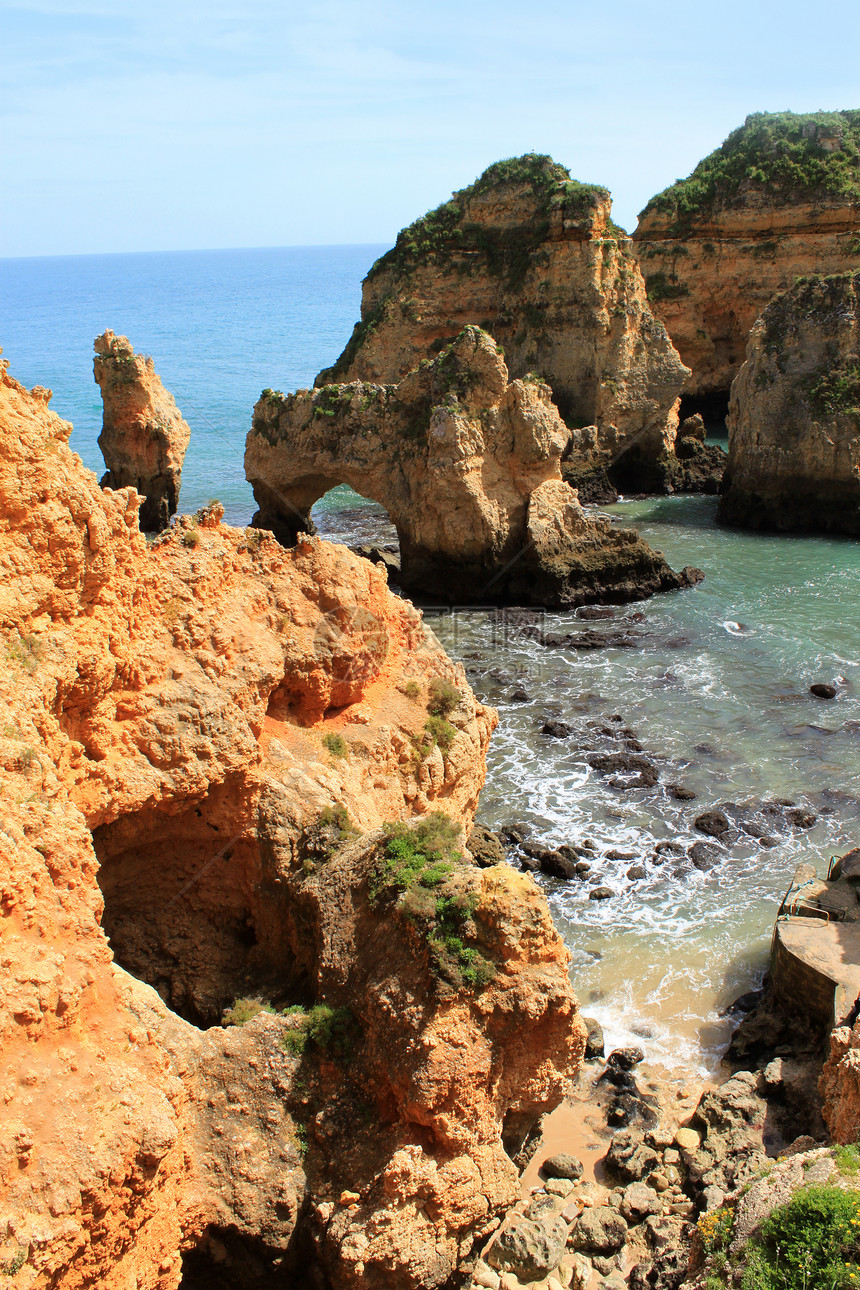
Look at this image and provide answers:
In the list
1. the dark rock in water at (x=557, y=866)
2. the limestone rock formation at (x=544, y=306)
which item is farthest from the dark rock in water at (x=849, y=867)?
the limestone rock formation at (x=544, y=306)

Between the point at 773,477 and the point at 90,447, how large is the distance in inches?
1624

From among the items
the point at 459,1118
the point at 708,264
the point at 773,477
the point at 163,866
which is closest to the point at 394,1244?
the point at 459,1118

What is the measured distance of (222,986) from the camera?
10523mm

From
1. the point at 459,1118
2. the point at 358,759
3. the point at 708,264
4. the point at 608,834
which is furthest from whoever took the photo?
the point at 708,264

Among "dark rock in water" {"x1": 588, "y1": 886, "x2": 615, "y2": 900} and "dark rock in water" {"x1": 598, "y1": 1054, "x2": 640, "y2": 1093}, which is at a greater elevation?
"dark rock in water" {"x1": 588, "y1": 886, "x2": 615, "y2": 900}

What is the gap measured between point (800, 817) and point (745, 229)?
43149 millimetres

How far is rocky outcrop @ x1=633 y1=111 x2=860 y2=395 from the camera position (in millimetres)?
50906

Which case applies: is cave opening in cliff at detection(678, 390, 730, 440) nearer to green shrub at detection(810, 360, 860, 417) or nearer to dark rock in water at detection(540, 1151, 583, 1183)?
green shrub at detection(810, 360, 860, 417)

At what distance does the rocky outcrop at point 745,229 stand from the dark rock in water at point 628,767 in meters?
39.2

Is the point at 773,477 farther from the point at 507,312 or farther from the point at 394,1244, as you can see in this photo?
the point at 394,1244

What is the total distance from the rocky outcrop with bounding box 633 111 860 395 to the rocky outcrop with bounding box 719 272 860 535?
13746 mm

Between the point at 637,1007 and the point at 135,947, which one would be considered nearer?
the point at 135,947

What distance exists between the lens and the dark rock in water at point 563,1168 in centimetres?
1174

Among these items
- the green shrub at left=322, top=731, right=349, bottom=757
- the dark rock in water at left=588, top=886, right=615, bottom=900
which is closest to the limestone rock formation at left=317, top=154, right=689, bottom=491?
the dark rock in water at left=588, top=886, right=615, bottom=900
